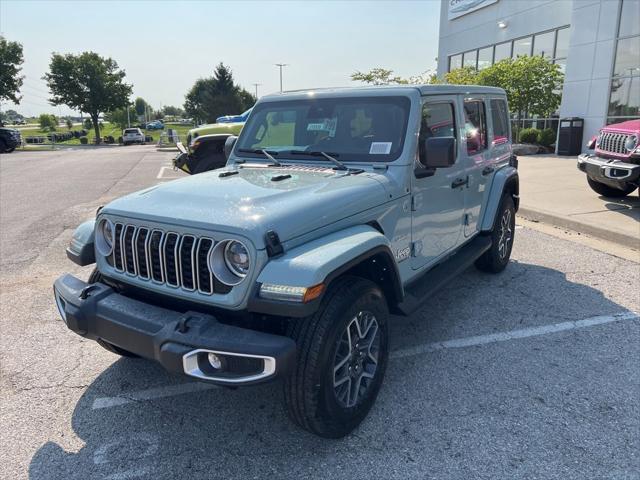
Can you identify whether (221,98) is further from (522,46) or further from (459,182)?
(459,182)

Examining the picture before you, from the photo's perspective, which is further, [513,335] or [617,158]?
[617,158]

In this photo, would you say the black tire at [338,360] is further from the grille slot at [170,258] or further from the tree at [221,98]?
the tree at [221,98]

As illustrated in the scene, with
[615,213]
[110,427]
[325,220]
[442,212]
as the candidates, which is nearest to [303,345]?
[325,220]

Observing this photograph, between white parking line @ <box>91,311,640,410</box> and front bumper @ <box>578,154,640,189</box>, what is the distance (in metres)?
4.08

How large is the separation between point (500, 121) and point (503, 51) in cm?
2065

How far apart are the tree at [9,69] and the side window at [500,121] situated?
4632 centimetres

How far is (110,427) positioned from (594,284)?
4.61 m

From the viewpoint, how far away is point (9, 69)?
41.0 m

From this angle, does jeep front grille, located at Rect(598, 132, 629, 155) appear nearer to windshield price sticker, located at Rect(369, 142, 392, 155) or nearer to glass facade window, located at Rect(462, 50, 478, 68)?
windshield price sticker, located at Rect(369, 142, 392, 155)

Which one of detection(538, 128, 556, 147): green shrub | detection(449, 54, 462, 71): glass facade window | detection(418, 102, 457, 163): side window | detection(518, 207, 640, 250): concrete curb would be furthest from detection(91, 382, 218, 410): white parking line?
detection(449, 54, 462, 71): glass facade window

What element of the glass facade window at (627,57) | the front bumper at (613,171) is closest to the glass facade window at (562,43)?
the glass facade window at (627,57)

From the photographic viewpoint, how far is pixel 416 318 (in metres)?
4.24

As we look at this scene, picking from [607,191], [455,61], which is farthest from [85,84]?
[607,191]

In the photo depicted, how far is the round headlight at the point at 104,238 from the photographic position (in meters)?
2.93
